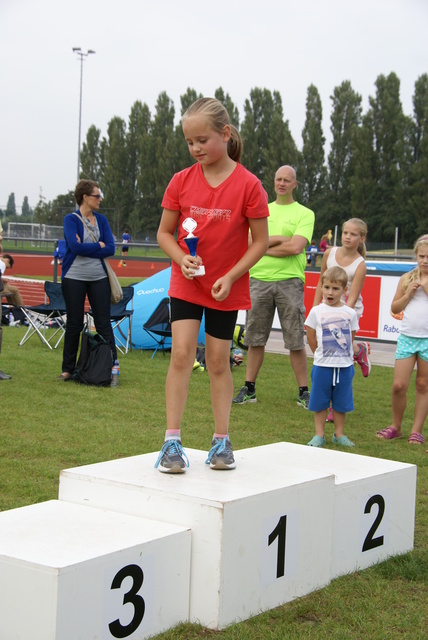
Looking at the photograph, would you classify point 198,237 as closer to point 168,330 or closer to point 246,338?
point 246,338

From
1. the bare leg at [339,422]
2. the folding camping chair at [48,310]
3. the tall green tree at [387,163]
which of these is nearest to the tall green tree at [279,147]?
the tall green tree at [387,163]

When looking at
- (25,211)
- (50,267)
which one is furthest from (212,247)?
(25,211)

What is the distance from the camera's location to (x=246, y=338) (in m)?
7.51

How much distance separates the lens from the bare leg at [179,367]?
374 centimetres

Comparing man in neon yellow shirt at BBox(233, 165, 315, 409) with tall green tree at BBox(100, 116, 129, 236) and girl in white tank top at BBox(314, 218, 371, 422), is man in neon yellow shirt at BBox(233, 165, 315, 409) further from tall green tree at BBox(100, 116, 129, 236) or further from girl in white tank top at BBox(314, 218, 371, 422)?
tall green tree at BBox(100, 116, 129, 236)

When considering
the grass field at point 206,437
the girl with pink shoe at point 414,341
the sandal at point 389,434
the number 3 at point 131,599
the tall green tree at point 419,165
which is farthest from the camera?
the tall green tree at point 419,165

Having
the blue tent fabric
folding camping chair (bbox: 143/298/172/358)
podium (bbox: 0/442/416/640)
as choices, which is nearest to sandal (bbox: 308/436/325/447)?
podium (bbox: 0/442/416/640)

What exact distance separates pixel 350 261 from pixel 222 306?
3.34 metres

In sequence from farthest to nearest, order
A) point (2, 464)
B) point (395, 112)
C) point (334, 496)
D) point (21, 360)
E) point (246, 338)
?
point (395, 112) < point (21, 360) < point (246, 338) < point (2, 464) < point (334, 496)

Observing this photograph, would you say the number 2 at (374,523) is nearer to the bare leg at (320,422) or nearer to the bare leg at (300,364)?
the bare leg at (320,422)

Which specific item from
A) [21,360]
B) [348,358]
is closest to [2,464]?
[348,358]

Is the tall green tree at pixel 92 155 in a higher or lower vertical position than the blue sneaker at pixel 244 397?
higher

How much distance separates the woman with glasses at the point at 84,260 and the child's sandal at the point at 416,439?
350 cm

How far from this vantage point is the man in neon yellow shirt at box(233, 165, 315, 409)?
7.33 m
